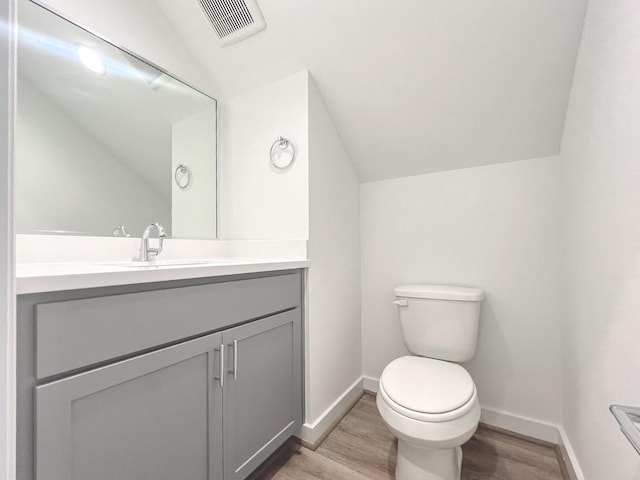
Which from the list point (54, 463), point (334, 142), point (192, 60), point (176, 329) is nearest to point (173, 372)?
point (176, 329)

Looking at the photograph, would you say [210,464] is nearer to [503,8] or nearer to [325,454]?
[325,454]

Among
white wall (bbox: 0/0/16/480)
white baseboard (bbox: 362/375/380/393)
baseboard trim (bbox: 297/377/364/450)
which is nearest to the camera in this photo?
white wall (bbox: 0/0/16/480)

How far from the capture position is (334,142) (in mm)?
1621

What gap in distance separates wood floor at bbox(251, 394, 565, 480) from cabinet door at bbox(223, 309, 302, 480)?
0.15 m

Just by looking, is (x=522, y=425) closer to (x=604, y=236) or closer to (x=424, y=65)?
(x=604, y=236)

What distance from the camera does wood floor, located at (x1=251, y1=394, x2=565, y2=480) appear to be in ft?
3.86

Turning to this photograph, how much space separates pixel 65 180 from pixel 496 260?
2.04m

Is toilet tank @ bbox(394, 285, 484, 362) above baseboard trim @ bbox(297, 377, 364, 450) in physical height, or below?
above

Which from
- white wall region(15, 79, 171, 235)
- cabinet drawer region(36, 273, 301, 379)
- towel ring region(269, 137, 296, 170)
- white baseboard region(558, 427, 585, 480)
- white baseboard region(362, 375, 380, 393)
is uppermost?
towel ring region(269, 137, 296, 170)

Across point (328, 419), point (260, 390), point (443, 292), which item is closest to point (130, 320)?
point (260, 390)

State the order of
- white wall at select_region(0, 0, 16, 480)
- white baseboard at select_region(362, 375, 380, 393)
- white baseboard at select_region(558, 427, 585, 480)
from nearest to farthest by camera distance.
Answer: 1. white wall at select_region(0, 0, 16, 480)
2. white baseboard at select_region(558, 427, 585, 480)
3. white baseboard at select_region(362, 375, 380, 393)

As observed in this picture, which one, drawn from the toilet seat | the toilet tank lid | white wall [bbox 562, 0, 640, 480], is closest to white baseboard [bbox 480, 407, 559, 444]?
white wall [bbox 562, 0, 640, 480]

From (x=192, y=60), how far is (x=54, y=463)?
69.5 inches

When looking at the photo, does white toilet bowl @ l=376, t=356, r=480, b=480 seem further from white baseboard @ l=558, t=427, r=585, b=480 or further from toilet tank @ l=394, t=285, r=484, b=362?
white baseboard @ l=558, t=427, r=585, b=480
